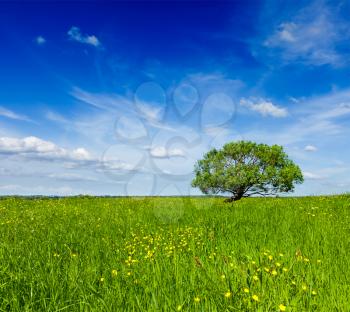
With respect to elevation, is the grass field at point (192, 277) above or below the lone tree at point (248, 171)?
below

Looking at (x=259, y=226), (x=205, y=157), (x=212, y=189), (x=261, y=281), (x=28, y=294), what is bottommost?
(x=28, y=294)

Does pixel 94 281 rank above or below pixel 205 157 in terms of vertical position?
below

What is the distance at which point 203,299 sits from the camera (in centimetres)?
424

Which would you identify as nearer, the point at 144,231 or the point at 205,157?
the point at 144,231

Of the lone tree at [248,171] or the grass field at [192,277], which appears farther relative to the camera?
the lone tree at [248,171]

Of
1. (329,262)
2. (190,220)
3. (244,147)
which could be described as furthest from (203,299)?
(244,147)

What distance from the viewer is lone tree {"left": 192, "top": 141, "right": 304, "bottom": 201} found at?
35969mm

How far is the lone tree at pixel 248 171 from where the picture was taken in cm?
3597

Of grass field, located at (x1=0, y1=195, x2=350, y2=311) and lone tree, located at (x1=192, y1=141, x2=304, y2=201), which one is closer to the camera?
grass field, located at (x1=0, y1=195, x2=350, y2=311)

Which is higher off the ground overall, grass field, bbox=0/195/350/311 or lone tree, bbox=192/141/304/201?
lone tree, bbox=192/141/304/201

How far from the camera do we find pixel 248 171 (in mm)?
35531

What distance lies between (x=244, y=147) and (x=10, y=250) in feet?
104

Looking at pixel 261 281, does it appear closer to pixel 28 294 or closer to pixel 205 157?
pixel 28 294

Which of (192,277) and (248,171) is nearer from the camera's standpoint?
(192,277)
